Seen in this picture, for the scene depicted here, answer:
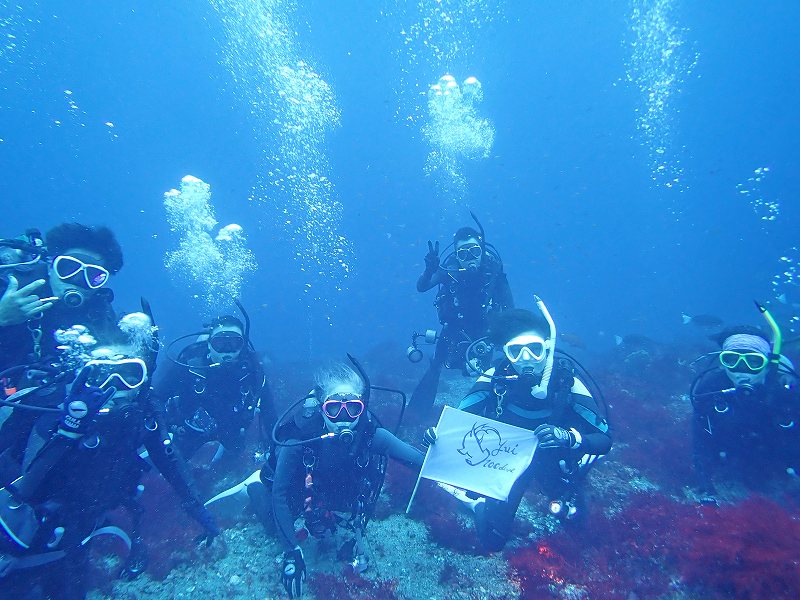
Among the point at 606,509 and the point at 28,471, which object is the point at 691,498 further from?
the point at 28,471

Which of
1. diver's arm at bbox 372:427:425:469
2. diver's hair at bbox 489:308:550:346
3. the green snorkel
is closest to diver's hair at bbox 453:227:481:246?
diver's hair at bbox 489:308:550:346

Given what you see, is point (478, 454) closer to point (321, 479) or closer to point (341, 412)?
point (341, 412)

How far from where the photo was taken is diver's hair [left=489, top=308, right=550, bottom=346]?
19.9 feet

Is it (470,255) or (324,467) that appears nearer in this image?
(324,467)

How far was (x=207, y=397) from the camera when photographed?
25.8ft

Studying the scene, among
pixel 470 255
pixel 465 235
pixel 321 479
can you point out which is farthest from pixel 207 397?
pixel 465 235

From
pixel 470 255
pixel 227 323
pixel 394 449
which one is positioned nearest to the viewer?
pixel 394 449

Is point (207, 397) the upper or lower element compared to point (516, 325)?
lower

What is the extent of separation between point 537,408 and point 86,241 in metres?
8.00

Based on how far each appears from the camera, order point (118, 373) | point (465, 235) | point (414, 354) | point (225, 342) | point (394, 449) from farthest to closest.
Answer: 1. point (414, 354)
2. point (465, 235)
3. point (225, 342)
4. point (394, 449)
5. point (118, 373)

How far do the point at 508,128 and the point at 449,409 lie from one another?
10716 cm

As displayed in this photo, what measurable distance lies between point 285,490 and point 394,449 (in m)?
1.54

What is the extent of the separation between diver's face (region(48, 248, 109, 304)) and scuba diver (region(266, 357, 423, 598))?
3.96 meters

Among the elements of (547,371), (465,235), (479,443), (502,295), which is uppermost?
(465,235)
